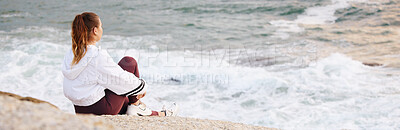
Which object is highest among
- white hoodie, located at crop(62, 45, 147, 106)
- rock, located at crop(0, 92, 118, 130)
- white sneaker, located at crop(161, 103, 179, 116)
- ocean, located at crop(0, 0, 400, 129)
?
rock, located at crop(0, 92, 118, 130)

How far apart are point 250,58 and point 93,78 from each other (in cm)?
609

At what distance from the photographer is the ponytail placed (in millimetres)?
2684

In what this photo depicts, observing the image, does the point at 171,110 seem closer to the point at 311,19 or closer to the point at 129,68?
the point at 129,68

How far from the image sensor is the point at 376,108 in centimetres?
483

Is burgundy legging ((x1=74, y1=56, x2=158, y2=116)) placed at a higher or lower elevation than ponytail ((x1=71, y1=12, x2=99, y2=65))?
lower

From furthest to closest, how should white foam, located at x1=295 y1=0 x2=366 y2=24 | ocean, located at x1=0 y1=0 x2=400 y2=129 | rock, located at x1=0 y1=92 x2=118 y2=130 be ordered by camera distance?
white foam, located at x1=295 y1=0 x2=366 y2=24, ocean, located at x1=0 y1=0 x2=400 y2=129, rock, located at x1=0 y1=92 x2=118 y2=130

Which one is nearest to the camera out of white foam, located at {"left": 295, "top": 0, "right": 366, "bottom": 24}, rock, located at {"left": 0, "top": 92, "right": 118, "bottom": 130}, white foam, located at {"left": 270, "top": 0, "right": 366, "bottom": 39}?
rock, located at {"left": 0, "top": 92, "right": 118, "bottom": 130}

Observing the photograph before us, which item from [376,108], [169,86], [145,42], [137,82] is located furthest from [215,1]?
[137,82]

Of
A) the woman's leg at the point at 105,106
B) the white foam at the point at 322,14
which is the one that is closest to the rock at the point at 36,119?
the woman's leg at the point at 105,106

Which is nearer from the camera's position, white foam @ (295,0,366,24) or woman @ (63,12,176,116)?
woman @ (63,12,176,116)

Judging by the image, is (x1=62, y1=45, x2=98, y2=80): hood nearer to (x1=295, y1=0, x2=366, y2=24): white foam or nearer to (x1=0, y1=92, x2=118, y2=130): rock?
(x1=0, y1=92, x2=118, y2=130): rock

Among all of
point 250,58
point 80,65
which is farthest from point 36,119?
point 250,58

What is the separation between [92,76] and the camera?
8.96ft

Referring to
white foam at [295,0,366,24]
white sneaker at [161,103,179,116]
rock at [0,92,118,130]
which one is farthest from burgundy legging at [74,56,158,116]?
white foam at [295,0,366,24]
